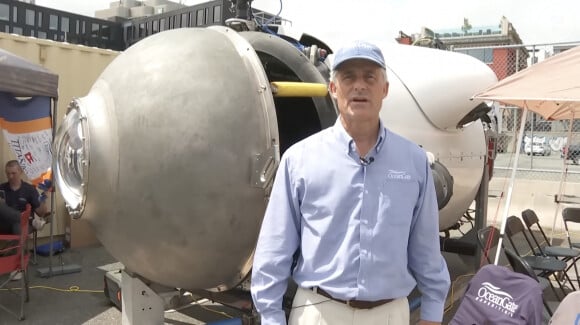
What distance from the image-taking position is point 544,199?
9875 millimetres

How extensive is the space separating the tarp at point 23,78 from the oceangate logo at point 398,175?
4.77 metres

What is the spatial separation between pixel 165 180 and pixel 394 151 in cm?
113

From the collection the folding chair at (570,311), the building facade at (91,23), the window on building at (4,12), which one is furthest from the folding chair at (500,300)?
the window on building at (4,12)

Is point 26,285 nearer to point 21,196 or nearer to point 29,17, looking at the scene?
point 21,196

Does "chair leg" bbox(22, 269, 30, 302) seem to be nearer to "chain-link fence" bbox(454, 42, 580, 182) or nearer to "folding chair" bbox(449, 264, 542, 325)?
"folding chair" bbox(449, 264, 542, 325)

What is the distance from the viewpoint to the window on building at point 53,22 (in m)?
23.4

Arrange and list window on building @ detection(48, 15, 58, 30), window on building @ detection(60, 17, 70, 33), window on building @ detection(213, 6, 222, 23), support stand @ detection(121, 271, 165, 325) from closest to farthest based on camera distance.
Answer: support stand @ detection(121, 271, 165, 325)
window on building @ detection(213, 6, 222, 23)
window on building @ detection(48, 15, 58, 30)
window on building @ detection(60, 17, 70, 33)

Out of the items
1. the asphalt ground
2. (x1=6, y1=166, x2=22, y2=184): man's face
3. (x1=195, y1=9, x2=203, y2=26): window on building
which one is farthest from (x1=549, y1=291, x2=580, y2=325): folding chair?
(x1=195, y1=9, x2=203, y2=26): window on building

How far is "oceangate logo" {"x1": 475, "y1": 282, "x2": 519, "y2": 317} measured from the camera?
3541 millimetres

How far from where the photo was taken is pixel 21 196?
6.09m

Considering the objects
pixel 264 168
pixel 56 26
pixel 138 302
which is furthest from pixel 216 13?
pixel 264 168

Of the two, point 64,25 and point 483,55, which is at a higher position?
point 64,25

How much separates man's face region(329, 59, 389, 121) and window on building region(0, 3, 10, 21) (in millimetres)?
23793

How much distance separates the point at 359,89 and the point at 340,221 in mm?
478
